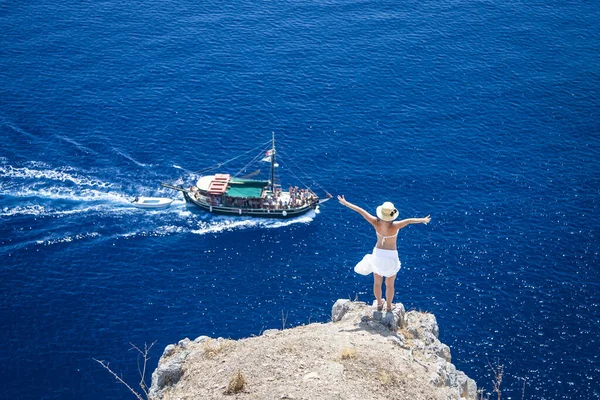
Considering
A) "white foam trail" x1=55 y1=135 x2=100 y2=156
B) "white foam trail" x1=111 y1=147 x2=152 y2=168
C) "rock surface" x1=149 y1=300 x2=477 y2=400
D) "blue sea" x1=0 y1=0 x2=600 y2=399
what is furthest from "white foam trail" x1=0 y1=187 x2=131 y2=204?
"rock surface" x1=149 y1=300 x2=477 y2=400

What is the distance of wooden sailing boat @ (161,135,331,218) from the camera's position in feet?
340

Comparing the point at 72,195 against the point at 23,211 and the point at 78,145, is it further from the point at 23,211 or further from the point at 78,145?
the point at 78,145

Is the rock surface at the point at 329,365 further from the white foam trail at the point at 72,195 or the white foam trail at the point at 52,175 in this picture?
the white foam trail at the point at 52,175

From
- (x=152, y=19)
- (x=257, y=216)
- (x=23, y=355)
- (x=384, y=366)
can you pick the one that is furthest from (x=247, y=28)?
(x=384, y=366)

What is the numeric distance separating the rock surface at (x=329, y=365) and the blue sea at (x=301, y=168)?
135 feet

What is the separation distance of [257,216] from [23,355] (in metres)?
38.4

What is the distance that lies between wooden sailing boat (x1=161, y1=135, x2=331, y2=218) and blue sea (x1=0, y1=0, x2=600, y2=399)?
1840 millimetres

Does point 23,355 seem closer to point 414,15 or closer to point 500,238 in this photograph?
point 500,238

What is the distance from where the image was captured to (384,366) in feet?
111

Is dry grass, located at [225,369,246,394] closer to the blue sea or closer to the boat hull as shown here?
the blue sea

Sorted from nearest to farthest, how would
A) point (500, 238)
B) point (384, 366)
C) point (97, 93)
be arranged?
point (384, 366) < point (500, 238) < point (97, 93)

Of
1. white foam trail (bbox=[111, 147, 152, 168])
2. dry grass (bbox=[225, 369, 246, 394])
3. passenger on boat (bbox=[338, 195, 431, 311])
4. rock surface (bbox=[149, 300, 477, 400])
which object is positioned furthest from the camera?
white foam trail (bbox=[111, 147, 152, 168])

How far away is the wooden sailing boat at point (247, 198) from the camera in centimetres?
10369

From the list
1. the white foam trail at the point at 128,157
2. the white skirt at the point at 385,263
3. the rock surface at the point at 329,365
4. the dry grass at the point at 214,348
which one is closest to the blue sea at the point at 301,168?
the white foam trail at the point at 128,157
